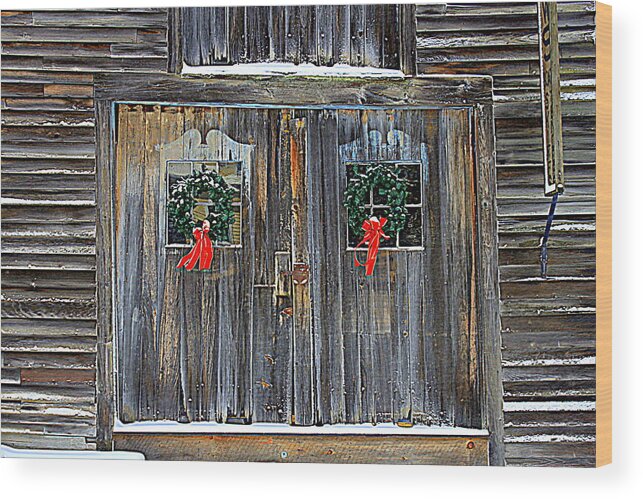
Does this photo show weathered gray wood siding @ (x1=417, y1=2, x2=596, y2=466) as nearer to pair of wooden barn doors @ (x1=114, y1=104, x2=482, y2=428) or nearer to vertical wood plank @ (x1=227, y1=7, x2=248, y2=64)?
pair of wooden barn doors @ (x1=114, y1=104, x2=482, y2=428)

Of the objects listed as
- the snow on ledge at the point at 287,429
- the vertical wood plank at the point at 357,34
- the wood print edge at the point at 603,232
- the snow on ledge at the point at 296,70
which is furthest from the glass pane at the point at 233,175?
the wood print edge at the point at 603,232

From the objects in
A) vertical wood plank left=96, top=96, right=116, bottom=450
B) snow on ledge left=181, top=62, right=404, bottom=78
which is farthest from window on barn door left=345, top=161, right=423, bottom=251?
vertical wood plank left=96, top=96, right=116, bottom=450

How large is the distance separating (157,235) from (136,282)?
0.19m

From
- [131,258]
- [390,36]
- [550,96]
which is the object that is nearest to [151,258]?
[131,258]

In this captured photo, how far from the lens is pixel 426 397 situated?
320 cm

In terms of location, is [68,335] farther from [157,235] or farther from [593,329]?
[593,329]

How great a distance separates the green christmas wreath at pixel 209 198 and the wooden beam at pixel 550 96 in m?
1.12

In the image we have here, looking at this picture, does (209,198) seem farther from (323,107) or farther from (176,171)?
(323,107)

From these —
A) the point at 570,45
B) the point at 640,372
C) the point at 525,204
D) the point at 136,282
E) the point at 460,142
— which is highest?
the point at 570,45

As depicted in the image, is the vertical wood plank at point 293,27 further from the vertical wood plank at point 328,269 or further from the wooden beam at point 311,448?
the wooden beam at point 311,448

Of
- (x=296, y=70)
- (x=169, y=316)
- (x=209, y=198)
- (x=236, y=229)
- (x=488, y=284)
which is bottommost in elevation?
(x=169, y=316)

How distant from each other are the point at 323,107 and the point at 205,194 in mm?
525

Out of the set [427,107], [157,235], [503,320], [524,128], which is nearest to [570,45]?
[524,128]

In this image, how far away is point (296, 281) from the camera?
3.22 m
